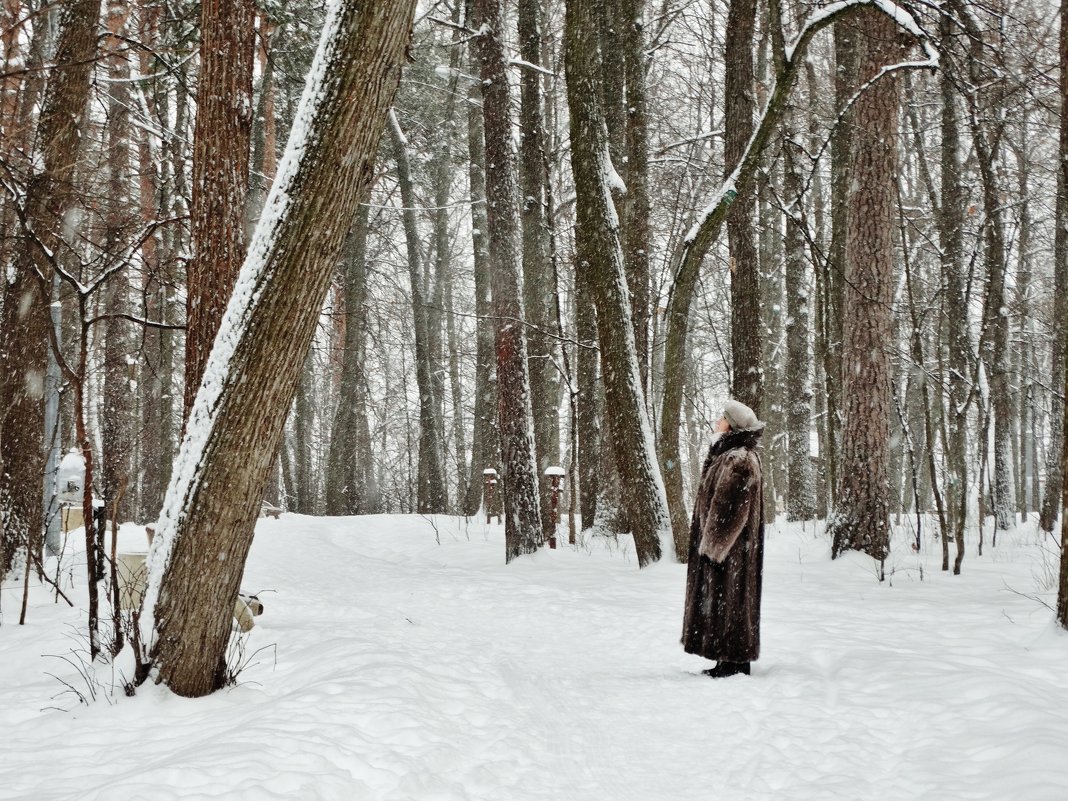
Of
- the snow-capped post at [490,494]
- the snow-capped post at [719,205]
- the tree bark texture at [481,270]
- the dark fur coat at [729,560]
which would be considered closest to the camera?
the dark fur coat at [729,560]

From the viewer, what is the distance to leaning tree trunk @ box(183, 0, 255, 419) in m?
4.59

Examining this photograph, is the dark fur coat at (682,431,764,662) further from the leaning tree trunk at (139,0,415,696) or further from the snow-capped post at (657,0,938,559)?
the snow-capped post at (657,0,938,559)

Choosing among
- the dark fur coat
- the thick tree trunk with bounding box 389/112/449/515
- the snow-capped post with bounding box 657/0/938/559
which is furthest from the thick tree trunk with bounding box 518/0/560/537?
the dark fur coat

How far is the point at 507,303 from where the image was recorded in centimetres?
935

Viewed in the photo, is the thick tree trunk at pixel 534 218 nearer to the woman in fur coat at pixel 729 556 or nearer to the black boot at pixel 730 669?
the woman in fur coat at pixel 729 556

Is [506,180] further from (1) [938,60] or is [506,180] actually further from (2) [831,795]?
(2) [831,795]

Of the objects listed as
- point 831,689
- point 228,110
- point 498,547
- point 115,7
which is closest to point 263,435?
point 228,110

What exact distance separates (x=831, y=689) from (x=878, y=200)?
240 inches

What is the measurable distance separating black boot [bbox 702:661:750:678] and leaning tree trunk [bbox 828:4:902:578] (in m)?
4.21

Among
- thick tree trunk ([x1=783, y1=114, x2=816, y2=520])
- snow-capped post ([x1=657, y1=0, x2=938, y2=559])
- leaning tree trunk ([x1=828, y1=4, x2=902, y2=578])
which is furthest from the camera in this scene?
thick tree trunk ([x1=783, y1=114, x2=816, y2=520])

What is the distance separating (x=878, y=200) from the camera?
8.49 m

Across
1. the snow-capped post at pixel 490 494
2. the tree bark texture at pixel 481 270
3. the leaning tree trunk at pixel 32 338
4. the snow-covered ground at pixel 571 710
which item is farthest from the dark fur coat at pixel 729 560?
A: the tree bark texture at pixel 481 270

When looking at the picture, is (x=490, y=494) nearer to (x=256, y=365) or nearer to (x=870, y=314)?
(x=870, y=314)

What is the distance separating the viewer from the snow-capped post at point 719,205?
6598mm
